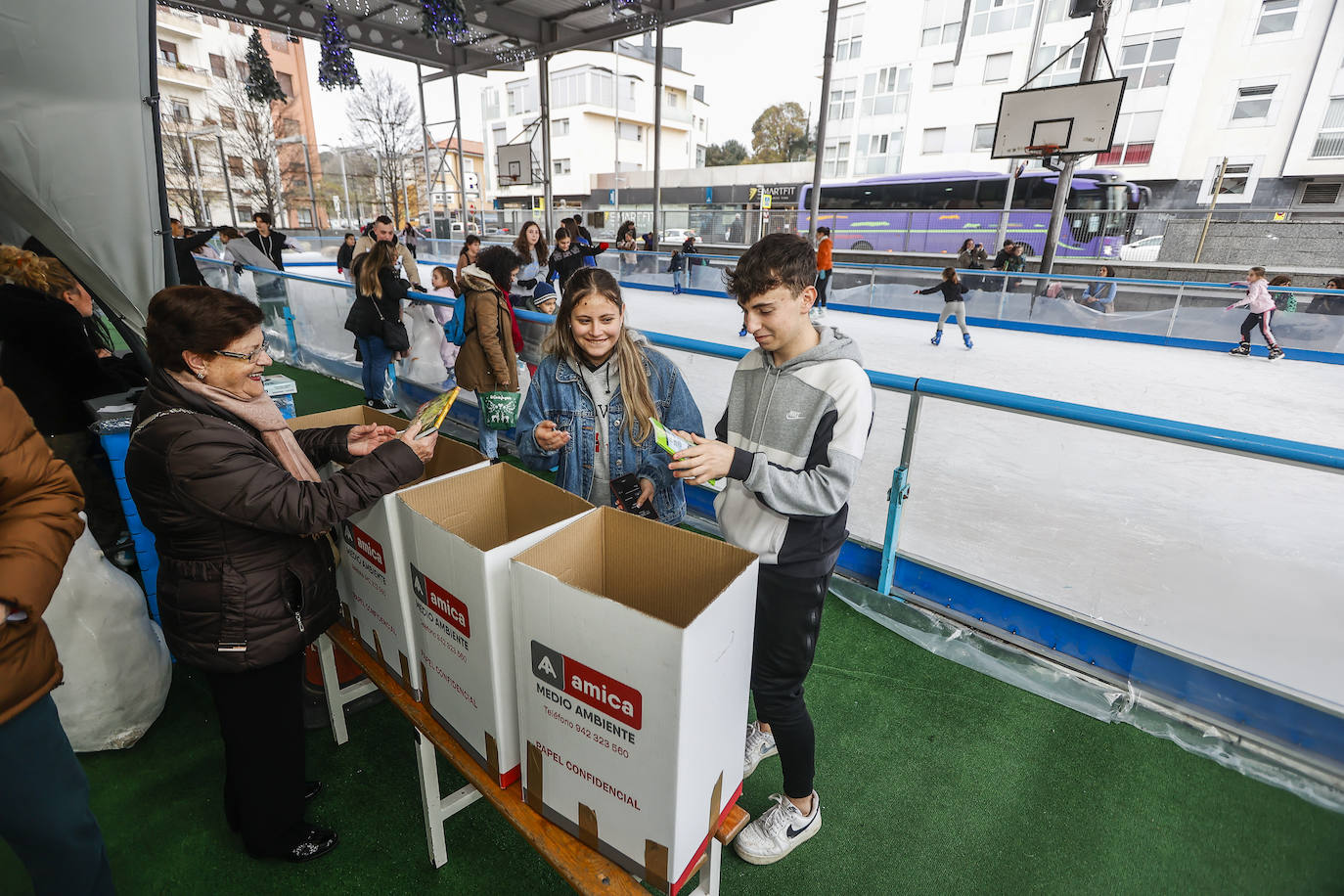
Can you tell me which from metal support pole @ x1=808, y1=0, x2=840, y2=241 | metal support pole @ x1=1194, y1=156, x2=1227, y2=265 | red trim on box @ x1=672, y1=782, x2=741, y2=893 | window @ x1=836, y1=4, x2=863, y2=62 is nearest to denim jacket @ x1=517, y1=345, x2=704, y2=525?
red trim on box @ x1=672, y1=782, x2=741, y2=893

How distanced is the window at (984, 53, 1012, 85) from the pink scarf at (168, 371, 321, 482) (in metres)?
29.7

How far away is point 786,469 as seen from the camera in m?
1.42

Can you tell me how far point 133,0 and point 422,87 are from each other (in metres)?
16.6

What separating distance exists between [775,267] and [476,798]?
5.29 feet

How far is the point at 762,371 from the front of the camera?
152cm

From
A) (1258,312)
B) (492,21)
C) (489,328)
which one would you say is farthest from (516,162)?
(1258,312)

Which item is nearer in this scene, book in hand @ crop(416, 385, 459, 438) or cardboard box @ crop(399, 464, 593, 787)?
cardboard box @ crop(399, 464, 593, 787)

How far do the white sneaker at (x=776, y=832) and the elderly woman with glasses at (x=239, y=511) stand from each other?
121cm

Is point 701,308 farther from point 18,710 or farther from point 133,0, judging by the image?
point 18,710

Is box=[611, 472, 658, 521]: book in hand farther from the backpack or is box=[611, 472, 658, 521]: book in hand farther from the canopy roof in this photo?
the canopy roof

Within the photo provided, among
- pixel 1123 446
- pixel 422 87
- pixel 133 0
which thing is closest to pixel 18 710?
pixel 133 0

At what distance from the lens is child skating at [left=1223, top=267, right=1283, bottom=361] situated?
8344 mm

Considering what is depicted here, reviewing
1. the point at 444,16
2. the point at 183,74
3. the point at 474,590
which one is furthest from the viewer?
the point at 183,74

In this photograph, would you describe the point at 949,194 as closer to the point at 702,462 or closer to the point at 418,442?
the point at 702,462
